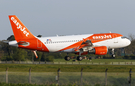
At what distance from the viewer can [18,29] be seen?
49656 mm

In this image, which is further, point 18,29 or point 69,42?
point 18,29

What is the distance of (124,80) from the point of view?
18.9 m

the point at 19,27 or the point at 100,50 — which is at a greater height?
the point at 19,27

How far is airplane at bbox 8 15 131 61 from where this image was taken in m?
48.5

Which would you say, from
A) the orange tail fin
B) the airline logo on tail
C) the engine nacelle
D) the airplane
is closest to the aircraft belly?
the airplane

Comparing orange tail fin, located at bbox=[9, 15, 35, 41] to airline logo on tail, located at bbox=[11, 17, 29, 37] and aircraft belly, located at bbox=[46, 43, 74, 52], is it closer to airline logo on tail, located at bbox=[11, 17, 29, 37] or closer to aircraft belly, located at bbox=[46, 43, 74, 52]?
airline logo on tail, located at bbox=[11, 17, 29, 37]

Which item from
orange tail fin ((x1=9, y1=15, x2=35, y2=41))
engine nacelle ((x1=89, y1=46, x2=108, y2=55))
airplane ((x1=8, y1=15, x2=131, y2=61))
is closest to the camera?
engine nacelle ((x1=89, y1=46, x2=108, y2=55))

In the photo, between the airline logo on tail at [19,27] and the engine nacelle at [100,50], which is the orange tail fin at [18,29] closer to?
the airline logo on tail at [19,27]

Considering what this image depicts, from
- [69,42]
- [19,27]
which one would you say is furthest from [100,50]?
[19,27]

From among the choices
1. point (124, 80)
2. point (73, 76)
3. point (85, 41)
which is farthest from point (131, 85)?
point (85, 41)

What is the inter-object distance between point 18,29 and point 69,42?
35.6 ft

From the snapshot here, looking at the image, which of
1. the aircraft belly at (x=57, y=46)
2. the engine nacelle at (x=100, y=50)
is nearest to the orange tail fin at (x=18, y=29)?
the aircraft belly at (x=57, y=46)

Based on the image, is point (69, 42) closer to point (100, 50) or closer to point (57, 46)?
point (57, 46)

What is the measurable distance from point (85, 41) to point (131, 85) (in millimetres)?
29288
